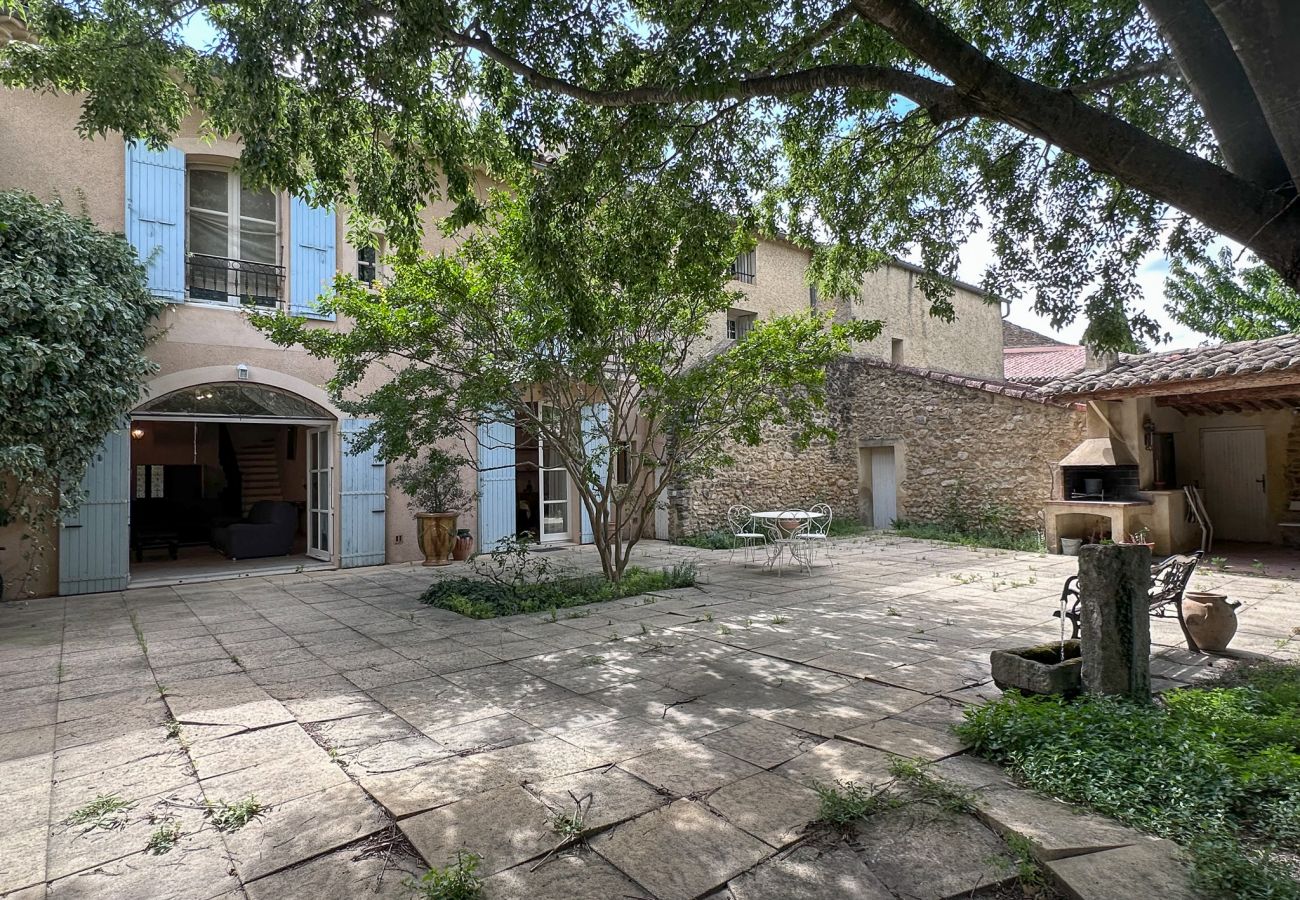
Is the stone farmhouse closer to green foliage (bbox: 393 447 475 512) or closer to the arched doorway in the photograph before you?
the arched doorway

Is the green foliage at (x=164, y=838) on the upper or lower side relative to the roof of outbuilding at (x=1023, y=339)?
lower

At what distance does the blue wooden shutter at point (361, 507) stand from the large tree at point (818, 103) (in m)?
4.61

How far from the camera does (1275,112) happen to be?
7.73 ft

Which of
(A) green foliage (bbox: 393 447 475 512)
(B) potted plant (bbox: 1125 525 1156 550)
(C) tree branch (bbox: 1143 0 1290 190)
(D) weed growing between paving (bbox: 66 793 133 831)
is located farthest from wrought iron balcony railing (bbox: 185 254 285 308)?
(B) potted plant (bbox: 1125 525 1156 550)

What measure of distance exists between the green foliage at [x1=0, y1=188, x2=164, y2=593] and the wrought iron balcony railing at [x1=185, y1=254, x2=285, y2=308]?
779 mm

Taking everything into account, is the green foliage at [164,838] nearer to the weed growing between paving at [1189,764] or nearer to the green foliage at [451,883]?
the green foliage at [451,883]

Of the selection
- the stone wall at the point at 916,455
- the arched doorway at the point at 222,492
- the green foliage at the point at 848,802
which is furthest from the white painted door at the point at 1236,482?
the arched doorway at the point at 222,492

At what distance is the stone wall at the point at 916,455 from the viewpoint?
11070mm

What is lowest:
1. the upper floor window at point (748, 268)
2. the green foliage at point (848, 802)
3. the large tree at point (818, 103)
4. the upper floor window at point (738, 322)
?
the green foliage at point (848, 802)

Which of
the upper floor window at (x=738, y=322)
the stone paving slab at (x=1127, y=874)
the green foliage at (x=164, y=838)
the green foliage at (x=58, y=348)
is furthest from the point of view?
the upper floor window at (x=738, y=322)

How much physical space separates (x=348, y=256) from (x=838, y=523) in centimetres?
981

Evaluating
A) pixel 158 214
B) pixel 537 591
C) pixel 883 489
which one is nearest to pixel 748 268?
pixel 883 489

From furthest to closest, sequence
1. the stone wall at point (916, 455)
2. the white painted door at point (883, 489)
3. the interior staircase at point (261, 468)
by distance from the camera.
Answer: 1. the interior staircase at point (261, 468)
2. the white painted door at point (883, 489)
3. the stone wall at point (916, 455)

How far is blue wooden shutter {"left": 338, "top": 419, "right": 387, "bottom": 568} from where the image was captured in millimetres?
8758
